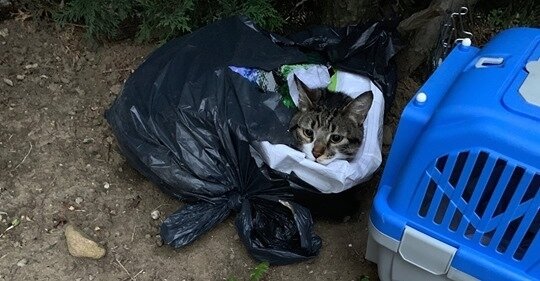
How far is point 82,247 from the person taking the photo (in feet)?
6.97

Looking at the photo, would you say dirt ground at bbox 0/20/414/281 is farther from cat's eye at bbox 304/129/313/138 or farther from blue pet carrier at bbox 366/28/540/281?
blue pet carrier at bbox 366/28/540/281

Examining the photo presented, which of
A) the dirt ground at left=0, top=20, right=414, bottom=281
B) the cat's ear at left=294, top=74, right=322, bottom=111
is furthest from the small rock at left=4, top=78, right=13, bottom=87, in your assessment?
the cat's ear at left=294, top=74, right=322, bottom=111

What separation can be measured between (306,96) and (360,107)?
0.67 ft

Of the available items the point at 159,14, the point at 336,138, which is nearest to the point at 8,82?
the point at 159,14

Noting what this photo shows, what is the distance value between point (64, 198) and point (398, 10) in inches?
70.1

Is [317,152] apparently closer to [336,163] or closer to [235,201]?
[336,163]

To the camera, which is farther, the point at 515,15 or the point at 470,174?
the point at 515,15

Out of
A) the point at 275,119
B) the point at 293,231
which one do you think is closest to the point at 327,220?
the point at 293,231

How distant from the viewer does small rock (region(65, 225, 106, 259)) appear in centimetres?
212

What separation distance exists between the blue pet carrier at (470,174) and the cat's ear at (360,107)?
0.33 meters

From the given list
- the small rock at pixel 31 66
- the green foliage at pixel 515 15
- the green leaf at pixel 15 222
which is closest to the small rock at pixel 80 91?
the small rock at pixel 31 66

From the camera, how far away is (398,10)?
9.37 ft

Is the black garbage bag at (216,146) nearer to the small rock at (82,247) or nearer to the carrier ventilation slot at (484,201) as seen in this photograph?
the small rock at (82,247)

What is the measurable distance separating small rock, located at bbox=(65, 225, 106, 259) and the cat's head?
838mm
